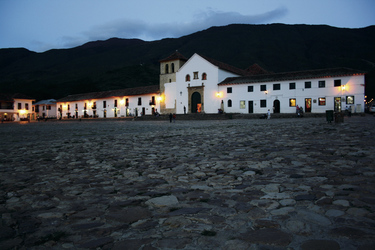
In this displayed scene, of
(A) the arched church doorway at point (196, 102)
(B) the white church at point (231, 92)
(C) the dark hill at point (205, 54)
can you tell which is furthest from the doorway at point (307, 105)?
(C) the dark hill at point (205, 54)

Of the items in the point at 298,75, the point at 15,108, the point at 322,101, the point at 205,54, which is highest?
the point at 205,54

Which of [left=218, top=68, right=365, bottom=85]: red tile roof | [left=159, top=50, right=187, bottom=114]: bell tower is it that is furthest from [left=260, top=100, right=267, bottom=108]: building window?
[left=159, top=50, right=187, bottom=114]: bell tower

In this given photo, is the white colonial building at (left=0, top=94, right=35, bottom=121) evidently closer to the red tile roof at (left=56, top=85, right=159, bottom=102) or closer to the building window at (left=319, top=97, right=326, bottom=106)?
the red tile roof at (left=56, top=85, right=159, bottom=102)

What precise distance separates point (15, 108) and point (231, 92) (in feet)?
173

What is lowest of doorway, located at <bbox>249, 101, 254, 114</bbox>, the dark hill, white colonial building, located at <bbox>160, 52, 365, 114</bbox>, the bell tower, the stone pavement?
the stone pavement

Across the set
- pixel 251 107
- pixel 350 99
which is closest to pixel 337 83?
pixel 350 99

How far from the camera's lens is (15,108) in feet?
202

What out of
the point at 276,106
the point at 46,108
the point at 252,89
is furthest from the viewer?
the point at 46,108

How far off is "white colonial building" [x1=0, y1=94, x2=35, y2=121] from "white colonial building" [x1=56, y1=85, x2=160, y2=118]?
276 inches

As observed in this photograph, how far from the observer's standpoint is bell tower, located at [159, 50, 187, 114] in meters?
46.4

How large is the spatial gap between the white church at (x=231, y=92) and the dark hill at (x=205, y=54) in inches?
1678

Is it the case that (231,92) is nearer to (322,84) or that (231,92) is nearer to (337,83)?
(322,84)

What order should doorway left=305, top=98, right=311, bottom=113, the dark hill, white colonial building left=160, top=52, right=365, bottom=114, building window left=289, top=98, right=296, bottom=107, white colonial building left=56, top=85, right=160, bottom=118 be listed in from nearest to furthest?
white colonial building left=160, top=52, right=365, bottom=114
doorway left=305, top=98, right=311, bottom=113
building window left=289, top=98, right=296, bottom=107
white colonial building left=56, top=85, right=160, bottom=118
the dark hill

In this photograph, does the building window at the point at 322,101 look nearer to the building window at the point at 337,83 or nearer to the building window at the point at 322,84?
the building window at the point at 322,84
